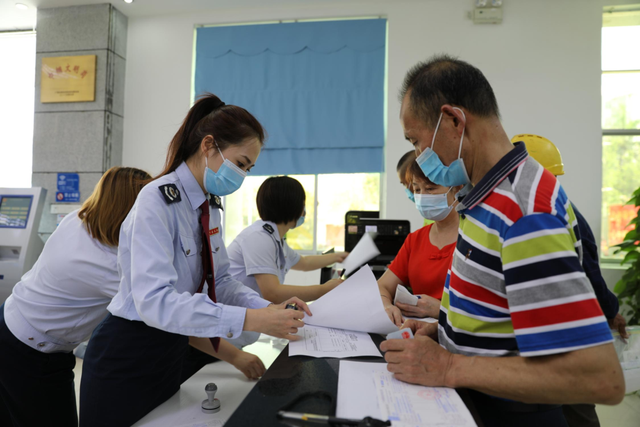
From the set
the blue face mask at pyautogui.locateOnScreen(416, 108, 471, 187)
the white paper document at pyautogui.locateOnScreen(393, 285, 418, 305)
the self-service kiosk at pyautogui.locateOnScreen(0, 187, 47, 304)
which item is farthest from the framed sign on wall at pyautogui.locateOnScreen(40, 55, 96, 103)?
the blue face mask at pyautogui.locateOnScreen(416, 108, 471, 187)

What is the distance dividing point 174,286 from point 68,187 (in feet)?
13.7

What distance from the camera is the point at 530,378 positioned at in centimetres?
65

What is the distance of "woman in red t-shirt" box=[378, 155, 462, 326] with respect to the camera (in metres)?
1.63

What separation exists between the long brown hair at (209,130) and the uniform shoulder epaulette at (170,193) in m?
0.17

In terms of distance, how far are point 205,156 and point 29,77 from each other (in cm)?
508

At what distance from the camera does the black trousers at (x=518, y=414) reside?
2.51 feet

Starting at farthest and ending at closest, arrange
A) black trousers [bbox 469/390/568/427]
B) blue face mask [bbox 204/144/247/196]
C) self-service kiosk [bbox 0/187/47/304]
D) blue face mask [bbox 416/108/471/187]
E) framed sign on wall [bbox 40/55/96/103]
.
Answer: framed sign on wall [bbox 40/55/96/103]
self-service kiosk [bbox 0/187/47/304]
blue face mask [bbox 204/144/247/196]
blue face mask [bbox 416/108/471/187]
black trousers [bbox 469/390/568/427]

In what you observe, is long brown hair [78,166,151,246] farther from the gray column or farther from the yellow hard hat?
the gray column

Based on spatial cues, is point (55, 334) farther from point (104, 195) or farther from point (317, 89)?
point (317, 89)

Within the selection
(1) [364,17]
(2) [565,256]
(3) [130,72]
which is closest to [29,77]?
(3) [130,72]

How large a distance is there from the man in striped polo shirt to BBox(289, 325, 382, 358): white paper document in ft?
0.47

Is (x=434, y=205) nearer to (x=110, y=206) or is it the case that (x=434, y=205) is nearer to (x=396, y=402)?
(x=396, y=402)

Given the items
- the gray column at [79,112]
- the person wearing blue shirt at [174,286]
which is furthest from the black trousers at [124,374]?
the gray column at [79,112]

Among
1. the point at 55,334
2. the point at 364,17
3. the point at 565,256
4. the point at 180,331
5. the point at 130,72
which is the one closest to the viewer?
the point at 565,256
